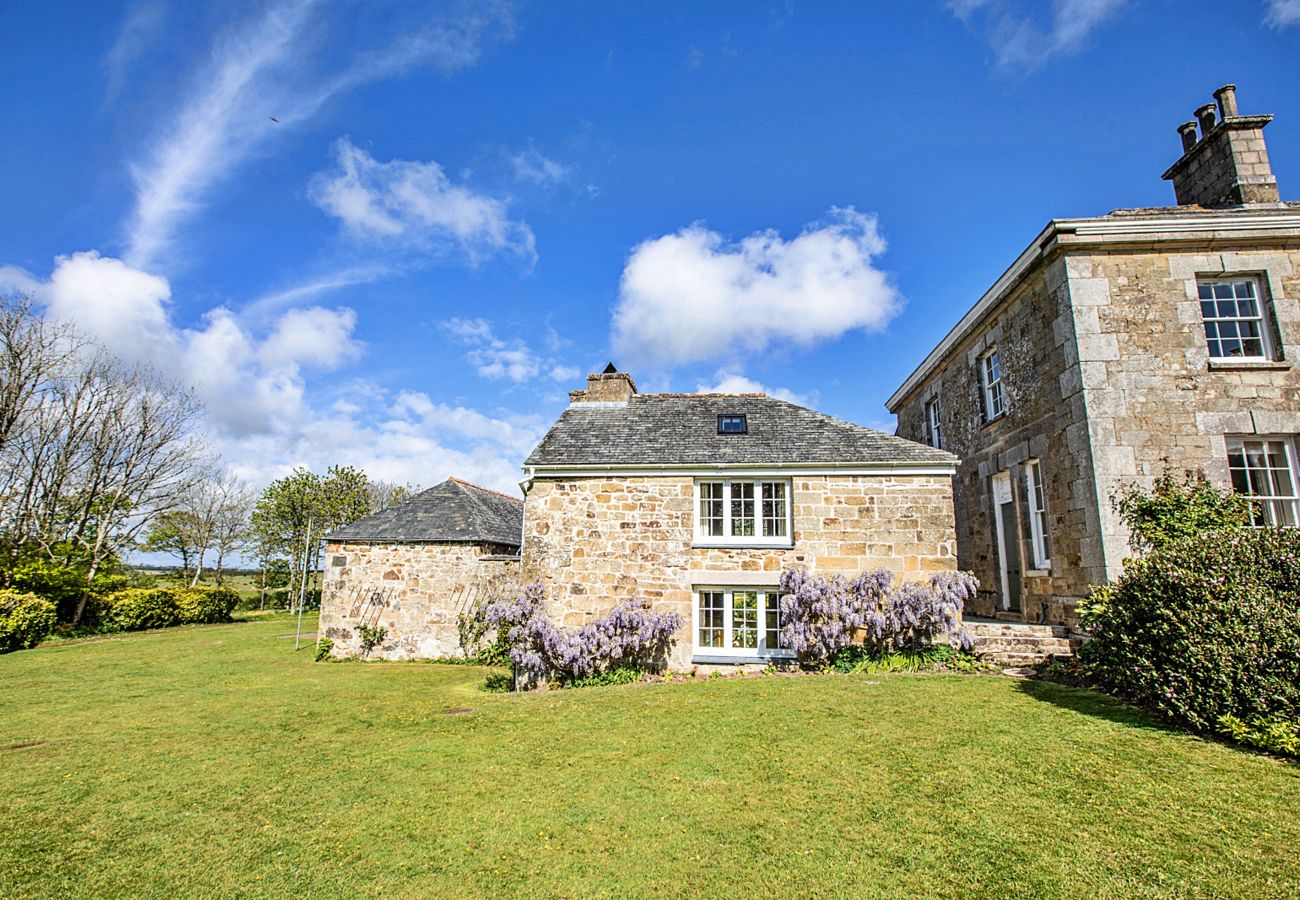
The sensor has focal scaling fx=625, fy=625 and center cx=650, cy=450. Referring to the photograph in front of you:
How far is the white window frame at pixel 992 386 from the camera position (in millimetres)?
13636

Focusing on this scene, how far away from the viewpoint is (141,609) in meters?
23.4

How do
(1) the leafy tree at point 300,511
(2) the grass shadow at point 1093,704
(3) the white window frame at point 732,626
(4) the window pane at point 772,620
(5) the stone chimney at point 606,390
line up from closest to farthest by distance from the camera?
(2) the grass shadow at point 1093,704 → (3) the white window frame at point 732,626 → (4) the window pane at point 772,620 → (5) the stone chimney at point 606,390 → (1) the leafy tree at point 300,511

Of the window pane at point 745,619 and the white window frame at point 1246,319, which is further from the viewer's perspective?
the window pane at point 745,619

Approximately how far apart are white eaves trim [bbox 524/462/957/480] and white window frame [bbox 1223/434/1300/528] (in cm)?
417

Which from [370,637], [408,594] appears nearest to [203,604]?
[370,637]

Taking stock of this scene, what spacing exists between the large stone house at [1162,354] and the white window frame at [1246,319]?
1.0 inches

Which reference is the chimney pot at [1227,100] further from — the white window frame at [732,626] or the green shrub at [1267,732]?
the white window frame at [732,626]

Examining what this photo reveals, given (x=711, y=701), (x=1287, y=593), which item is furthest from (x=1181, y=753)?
(x=711, y=701)

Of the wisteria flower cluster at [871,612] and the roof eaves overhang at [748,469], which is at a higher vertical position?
the roof eaves overhang at [748,469]

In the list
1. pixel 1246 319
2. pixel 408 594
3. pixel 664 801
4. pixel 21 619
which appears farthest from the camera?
pixel 21 619

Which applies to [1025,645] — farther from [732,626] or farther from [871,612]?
[732,626]

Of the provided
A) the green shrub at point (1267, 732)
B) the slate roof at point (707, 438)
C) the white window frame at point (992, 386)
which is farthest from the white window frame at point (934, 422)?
the green shrub at point (1267, 732)

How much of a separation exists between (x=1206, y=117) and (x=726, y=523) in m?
12.3

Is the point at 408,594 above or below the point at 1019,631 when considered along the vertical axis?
above
